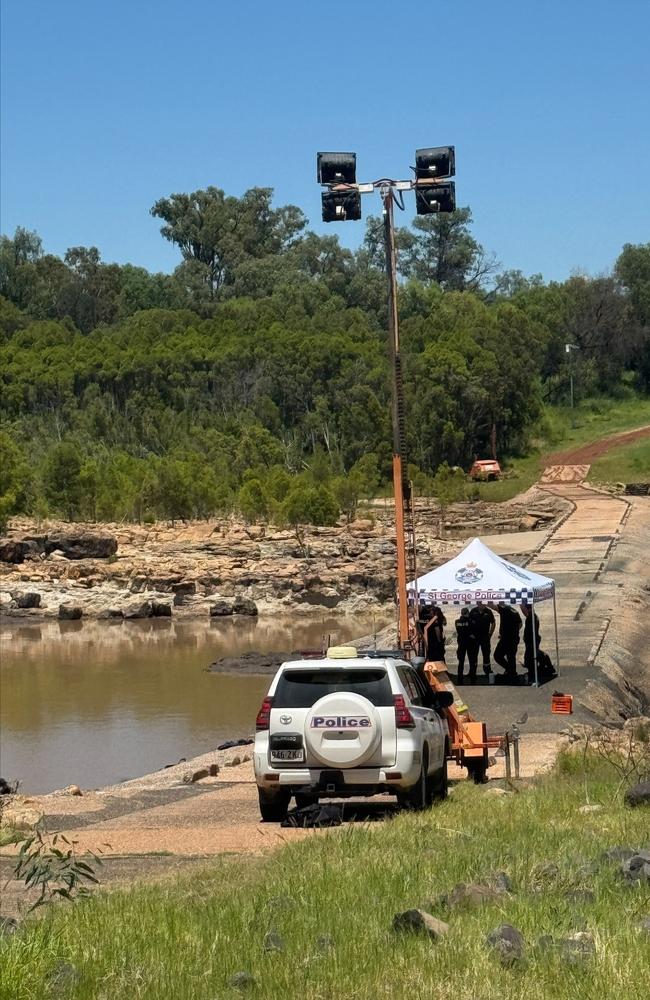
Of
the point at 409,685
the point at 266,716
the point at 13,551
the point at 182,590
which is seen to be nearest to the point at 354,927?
Result: the point at 266,716

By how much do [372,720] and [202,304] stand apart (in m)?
148

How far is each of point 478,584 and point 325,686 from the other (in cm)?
1262

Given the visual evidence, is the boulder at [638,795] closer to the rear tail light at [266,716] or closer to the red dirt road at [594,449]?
the rear tail light at [266,716]

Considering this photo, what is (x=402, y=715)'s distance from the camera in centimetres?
1337

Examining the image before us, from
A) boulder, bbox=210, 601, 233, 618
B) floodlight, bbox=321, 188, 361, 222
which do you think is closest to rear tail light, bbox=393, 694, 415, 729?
floodlight, bbox=321, 188, 361, 222

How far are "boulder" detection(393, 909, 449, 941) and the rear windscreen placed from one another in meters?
6.19

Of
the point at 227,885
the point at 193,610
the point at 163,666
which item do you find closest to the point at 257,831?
the point at 227,885

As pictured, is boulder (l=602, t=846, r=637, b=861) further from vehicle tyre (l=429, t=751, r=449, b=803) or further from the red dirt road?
the red dirt road

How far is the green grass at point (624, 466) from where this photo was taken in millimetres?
91875

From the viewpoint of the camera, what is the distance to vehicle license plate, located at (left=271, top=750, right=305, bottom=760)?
1337 centimetres

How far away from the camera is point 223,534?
2859 inches

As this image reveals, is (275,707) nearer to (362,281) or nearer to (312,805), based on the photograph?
(312,805)

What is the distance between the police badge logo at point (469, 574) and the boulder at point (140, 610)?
1082 inches

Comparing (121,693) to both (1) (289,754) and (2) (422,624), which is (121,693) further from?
(1) (289,754)
